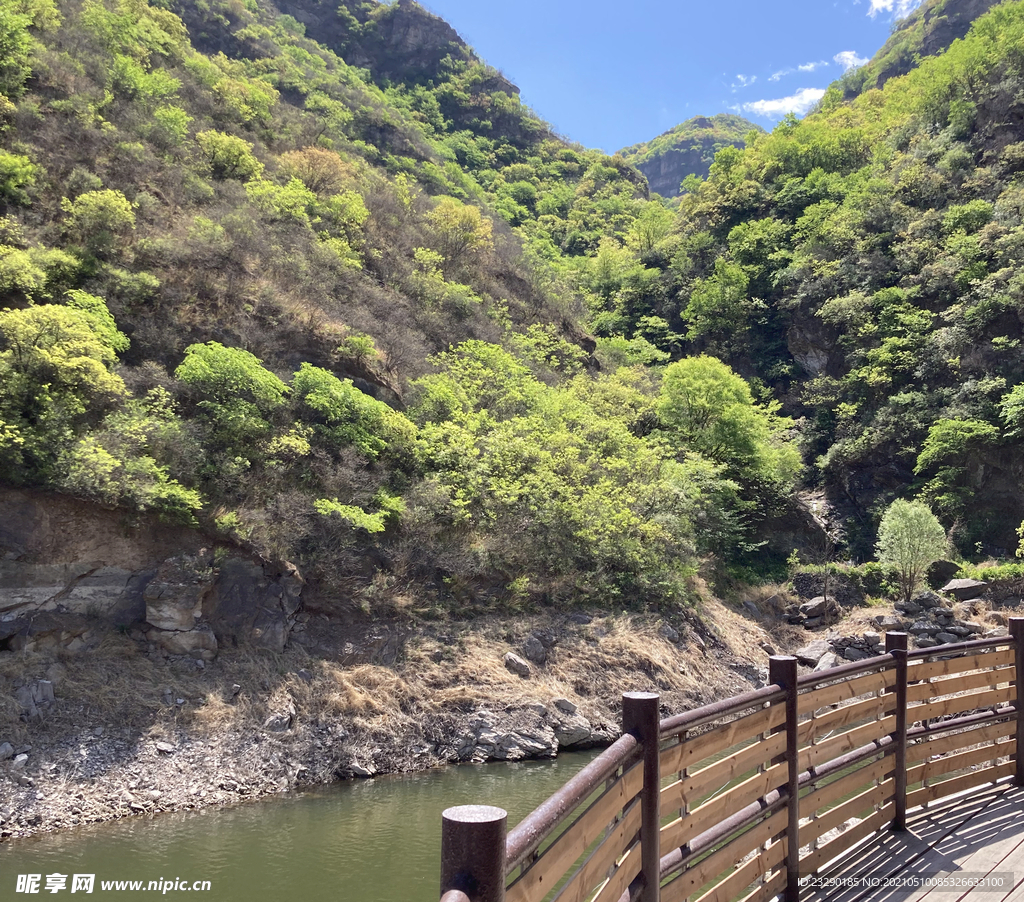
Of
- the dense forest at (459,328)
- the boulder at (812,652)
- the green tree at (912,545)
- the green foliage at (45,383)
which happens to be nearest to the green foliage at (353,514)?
the dense forest at (459,328)

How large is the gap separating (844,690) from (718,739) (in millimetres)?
1414

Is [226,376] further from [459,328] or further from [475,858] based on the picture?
[475,858]

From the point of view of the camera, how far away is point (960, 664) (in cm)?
501

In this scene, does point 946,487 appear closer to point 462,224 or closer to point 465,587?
point 465,587

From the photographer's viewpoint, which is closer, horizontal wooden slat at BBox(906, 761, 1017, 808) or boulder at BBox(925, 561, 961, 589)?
horizontal wooden slat at BBox(906, 761, 1017, 808)

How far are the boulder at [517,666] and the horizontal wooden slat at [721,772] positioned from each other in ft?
34.1

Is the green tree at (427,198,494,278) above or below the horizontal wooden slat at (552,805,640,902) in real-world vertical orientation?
above

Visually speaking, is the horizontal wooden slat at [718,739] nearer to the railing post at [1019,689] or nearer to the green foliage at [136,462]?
Result: the railing post at [1019,689]

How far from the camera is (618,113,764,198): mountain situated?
408ft

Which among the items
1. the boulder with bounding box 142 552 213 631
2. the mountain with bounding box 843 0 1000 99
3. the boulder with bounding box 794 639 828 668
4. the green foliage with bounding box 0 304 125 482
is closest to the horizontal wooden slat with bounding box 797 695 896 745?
the boulder with bounding box 142 552 213 631

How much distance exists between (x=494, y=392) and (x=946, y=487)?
17.5 metres

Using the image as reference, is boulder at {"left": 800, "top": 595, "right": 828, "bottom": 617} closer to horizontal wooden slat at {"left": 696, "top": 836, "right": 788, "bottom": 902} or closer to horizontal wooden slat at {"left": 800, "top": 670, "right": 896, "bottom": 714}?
horizontal wooden slat at {"left": 800, "top": 670, "right": 896, "bottom": 714}

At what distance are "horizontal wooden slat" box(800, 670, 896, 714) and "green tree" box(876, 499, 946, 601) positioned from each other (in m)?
19.2

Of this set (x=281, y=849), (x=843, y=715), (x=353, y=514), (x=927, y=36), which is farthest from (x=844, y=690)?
(x=927, y=36)
